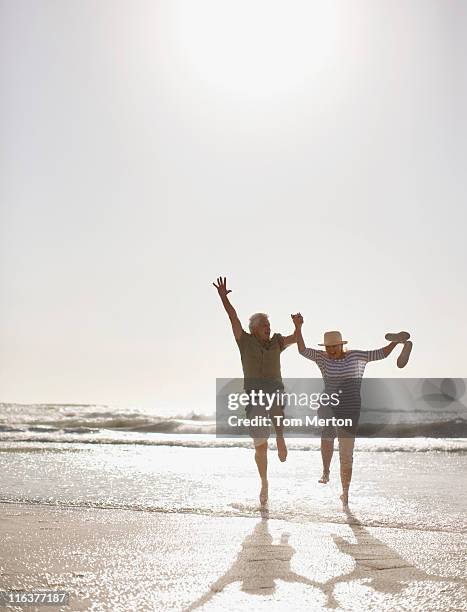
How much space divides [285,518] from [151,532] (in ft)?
4.83

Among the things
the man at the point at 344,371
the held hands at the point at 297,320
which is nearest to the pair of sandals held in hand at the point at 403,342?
the man at the point at 344,371

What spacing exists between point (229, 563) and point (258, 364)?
9.81 feet

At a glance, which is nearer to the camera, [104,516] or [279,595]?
[279,595]

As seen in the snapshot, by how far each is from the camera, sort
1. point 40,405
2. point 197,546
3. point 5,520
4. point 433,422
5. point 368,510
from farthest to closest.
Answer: point 40,405, point 433,422, point 368,510, point 5,520, point 197,546

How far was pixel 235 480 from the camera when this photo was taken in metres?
10.1

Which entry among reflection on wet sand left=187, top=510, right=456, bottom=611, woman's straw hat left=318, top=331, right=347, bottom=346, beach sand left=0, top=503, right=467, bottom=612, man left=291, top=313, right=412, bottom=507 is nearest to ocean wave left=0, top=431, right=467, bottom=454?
man left=291, top=313, right=412, bottom=507

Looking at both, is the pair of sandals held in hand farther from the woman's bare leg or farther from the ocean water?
the ocean water

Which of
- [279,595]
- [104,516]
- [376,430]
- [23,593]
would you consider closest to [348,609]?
[279,595]

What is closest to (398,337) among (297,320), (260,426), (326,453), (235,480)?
(297,320)

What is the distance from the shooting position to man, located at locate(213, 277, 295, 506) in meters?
7.50

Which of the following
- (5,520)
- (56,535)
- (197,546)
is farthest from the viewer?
(5,520)

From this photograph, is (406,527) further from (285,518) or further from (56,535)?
(56,535)

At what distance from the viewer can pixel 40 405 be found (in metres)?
43.9

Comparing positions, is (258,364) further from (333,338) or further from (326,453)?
(326,453)
